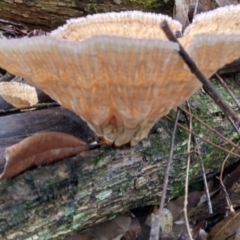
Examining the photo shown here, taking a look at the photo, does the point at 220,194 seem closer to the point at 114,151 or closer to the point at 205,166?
the point at 205,166

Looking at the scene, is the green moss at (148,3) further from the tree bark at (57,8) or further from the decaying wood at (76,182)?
the decaying wood at (76,182)

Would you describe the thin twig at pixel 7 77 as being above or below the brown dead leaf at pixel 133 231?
above

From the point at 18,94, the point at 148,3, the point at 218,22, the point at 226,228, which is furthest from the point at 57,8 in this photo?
the point at 226,228

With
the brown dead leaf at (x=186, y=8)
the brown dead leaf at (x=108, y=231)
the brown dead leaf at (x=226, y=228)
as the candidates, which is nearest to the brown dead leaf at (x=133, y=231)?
the brown dead leaf at (x=108, y=231)

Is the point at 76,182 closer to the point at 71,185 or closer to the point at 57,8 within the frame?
the point at 71,185

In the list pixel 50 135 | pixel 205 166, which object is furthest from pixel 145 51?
pixel 205 166

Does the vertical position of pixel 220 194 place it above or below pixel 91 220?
below
